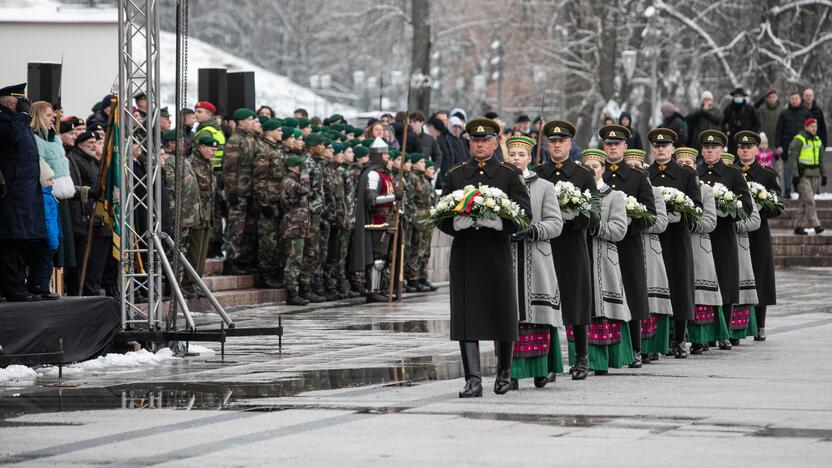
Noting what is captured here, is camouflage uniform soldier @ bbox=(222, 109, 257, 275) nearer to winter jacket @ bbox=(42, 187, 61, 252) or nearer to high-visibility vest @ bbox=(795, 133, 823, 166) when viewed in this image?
winter jacket @ bbox=(42, 187, 61, 252)

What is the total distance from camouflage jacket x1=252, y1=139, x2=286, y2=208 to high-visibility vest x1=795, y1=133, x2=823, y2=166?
45.3 ft

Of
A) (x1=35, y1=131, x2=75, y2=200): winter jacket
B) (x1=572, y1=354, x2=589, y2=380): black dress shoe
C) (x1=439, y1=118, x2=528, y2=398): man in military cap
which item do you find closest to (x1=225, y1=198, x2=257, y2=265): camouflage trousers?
(x1=35, y1=131, x2=75, y2=200): winter jacket

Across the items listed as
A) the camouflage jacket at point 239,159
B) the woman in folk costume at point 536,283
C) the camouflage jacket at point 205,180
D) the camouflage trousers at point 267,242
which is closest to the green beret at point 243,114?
the camouflage jacket at point 239,159

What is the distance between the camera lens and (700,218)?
678 inches

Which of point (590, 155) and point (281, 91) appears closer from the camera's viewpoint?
point (590, 155)

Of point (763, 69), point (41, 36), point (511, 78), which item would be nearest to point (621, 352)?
point (41, 36)

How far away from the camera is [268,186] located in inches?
883

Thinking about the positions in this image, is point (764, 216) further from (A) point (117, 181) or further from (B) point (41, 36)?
(B) point (41, 36)

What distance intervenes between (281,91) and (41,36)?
1477 cm

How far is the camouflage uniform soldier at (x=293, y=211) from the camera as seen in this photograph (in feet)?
73.3

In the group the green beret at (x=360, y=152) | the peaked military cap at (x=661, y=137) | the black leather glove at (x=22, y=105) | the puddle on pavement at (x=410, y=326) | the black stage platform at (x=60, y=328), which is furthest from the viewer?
the green beret at (x=360, y=152)

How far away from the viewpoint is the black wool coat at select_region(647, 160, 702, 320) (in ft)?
54.8

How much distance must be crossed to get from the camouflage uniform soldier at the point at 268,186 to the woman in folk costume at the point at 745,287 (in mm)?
6413

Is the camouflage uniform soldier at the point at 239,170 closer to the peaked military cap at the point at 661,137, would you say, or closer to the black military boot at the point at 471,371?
the peaked military cap at the point at 661,137
